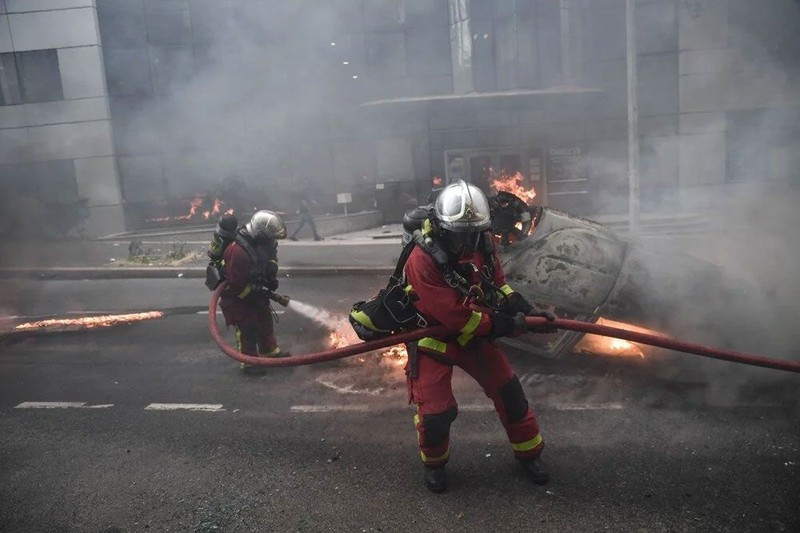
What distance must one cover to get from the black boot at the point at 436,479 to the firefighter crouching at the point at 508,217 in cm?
224

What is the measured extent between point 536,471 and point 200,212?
14356 millimetres

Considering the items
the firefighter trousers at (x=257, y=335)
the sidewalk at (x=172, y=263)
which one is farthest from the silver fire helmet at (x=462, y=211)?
the sidewalk at (x=172, y=263)

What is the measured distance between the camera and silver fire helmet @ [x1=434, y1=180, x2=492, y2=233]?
3303mm

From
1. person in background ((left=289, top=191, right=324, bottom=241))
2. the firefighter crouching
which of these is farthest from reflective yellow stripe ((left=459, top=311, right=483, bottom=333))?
person in background ((left=289, top=191, right=324, bottom=241))

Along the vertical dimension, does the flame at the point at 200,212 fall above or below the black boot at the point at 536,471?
above

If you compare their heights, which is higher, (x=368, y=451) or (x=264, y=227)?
(x=264, y=227)

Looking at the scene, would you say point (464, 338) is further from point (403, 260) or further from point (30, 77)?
point (30, 77)

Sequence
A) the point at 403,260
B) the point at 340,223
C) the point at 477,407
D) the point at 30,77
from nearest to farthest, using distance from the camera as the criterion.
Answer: the point at 403,260 < the point at 477,407 < the point at 340,223 < the point at 30,77

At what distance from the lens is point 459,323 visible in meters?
3.27

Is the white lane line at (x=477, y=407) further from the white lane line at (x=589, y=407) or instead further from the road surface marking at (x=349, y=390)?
the road surface marking at (x=349, y=390)

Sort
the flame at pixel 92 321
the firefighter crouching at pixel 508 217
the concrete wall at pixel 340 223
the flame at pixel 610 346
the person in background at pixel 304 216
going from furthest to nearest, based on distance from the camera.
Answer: the concrete wall at pixel 340 223
the person in background at pixel 304 216
the flame at pixel 92 321
the flame at pixel 610 346
the firefighter crouching at pixel 508 217

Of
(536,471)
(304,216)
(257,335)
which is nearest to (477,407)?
(536,471)

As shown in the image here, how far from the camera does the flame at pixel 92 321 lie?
7.37 metres

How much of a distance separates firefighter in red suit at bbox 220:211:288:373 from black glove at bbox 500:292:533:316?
2.81 metres
